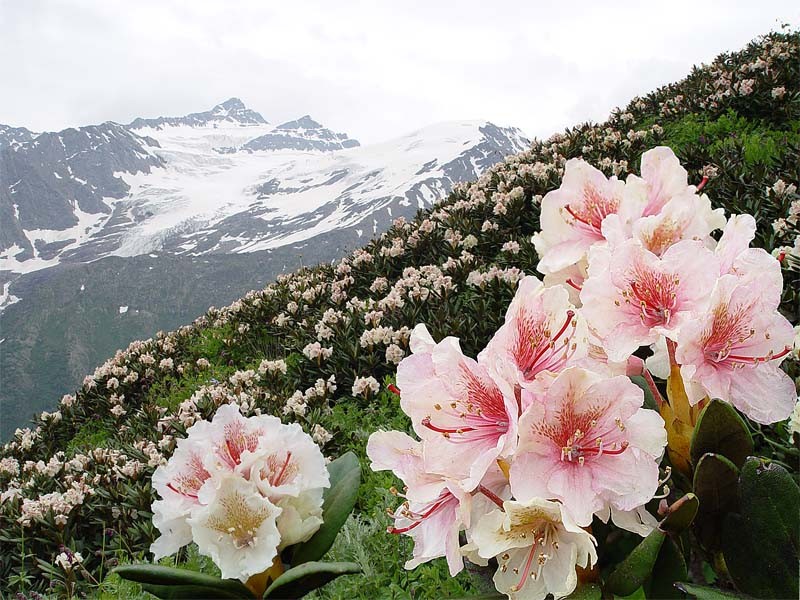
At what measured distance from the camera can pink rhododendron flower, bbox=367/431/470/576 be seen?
91cm

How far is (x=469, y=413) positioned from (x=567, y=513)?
0.69 feet

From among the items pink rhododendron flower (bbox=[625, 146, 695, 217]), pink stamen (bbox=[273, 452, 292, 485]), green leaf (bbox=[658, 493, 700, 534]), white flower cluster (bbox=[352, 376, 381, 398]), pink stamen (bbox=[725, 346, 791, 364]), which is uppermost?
pink rhododendron flower (bbox=[625, 146, 695, 217])

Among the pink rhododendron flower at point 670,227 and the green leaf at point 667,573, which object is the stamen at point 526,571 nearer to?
the green leaf at point 667,573

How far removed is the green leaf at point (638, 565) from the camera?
0.82 metres

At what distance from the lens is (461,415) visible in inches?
36.5

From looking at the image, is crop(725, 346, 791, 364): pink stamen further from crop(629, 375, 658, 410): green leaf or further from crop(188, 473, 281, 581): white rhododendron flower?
crop(188, 473, 281, 581): white rhododendron flower

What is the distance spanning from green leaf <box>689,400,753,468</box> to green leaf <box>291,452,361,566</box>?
0.83 metres

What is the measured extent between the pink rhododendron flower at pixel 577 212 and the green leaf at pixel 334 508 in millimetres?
748

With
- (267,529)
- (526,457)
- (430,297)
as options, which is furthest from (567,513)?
(430,297)

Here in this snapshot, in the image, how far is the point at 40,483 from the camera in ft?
13.1

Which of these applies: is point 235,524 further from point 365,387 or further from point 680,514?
point 365,387

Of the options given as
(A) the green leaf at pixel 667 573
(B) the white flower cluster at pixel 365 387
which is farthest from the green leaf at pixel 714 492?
(B) the white flower cluster at pixel 365 387

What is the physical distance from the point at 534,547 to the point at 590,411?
0.24m

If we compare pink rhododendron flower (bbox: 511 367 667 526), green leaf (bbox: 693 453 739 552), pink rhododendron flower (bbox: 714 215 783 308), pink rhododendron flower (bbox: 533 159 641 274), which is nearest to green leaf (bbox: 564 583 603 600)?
pink rhododendron flower (bbox: 511 367 667 526)
